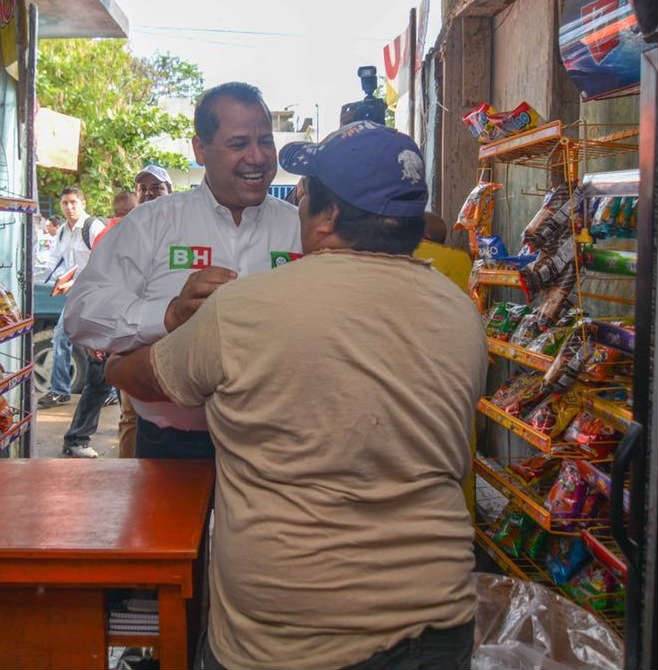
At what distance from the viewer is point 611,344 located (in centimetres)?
282

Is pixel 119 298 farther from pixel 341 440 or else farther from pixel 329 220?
pixel 341 440

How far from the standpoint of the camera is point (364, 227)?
162cm

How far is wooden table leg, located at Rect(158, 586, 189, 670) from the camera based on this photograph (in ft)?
6.19

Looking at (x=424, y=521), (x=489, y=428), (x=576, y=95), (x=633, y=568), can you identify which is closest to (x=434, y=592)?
(x=424, y=521)

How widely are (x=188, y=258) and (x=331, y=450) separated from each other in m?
1.32

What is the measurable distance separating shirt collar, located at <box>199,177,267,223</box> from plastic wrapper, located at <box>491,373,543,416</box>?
145 centimetres

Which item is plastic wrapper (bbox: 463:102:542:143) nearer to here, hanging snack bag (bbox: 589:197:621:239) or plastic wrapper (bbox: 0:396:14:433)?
hanging snack bag (bbox: 589:197:621:239)

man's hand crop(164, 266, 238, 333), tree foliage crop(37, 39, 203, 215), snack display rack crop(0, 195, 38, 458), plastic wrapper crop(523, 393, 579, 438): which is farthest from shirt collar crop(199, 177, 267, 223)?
tree foliage crop(37, 39, 203, 215)

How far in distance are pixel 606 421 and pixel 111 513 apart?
1.79 m

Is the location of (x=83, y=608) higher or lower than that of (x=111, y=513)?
lower

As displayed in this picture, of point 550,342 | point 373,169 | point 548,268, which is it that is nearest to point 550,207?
point 548,268

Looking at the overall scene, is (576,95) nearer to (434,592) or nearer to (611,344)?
(611,344)

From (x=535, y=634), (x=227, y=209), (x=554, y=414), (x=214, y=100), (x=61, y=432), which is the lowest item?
(x=61, y=432)

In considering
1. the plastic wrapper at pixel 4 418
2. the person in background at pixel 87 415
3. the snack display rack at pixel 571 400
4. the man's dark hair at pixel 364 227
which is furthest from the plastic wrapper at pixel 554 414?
the person in background at pixel 87 415
